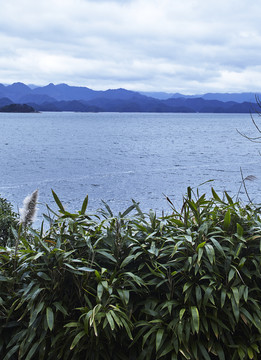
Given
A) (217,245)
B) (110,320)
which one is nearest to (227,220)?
(217,245)

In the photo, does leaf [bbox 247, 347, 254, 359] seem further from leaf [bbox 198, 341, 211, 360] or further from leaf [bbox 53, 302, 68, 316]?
leaf [bbox 53, 302, 68, 316]

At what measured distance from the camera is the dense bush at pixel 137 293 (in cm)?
262

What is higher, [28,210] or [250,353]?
[28,210]

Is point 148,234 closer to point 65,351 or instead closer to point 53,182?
point 65,351

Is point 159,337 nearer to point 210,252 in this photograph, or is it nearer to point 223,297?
point 223,297

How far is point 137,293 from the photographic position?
2.84m

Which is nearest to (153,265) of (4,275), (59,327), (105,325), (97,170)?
(105,325)

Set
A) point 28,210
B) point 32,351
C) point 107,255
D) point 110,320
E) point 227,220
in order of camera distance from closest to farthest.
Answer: point 110,320 < point 32,351 < point 107,255 < point 227,220 < point 28,210

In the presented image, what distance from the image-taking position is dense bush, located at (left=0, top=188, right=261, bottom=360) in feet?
8.61

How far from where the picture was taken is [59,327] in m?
2.79

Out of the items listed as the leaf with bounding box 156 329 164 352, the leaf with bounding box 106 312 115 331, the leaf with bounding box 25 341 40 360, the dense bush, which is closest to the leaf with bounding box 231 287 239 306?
the dense bush

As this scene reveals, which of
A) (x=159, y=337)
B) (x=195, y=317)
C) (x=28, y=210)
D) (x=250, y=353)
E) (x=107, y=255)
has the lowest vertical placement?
(x=250, y=353)

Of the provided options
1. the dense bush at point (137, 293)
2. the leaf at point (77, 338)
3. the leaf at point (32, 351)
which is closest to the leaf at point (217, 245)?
the dense bush at point (137, 293)

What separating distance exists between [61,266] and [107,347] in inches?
25.2
